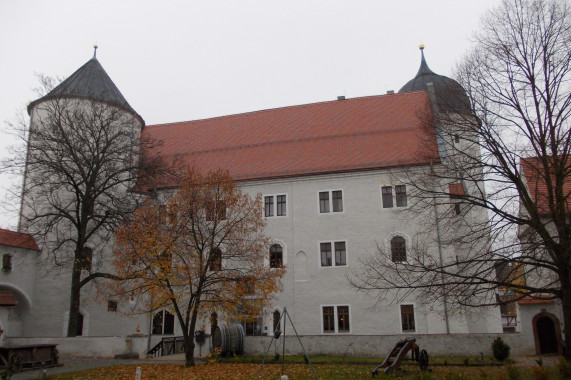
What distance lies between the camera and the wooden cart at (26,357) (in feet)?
52.3

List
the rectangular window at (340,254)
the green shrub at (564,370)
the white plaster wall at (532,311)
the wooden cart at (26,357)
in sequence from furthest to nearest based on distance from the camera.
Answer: the rectangular window at (340,254) < the white plaster wall at (532,311) < the wooden cart at (26,357) < the green shrub at (564,370)

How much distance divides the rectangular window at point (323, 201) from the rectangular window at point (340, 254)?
6.40ft

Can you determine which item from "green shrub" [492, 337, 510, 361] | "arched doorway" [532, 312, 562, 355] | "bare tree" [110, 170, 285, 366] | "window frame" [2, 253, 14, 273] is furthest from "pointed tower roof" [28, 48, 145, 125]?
"arched doorway" [532, 312, 562, 355]

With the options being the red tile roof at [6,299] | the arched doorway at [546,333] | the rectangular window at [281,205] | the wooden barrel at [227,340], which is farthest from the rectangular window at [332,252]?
the red tile roof at [6,299]

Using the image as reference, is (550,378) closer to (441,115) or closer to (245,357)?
(441,115)

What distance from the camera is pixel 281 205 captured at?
27.0 meters

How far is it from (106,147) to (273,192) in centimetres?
908

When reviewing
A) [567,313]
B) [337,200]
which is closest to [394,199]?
[337,200]

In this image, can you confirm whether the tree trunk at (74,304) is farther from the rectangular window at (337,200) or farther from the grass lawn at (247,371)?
the rectangular window at (337,200)

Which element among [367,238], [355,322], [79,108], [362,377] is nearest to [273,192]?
[367,238]

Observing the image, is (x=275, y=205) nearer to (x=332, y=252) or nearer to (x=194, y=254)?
(x=332, y=252)

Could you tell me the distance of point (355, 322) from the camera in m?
24.0

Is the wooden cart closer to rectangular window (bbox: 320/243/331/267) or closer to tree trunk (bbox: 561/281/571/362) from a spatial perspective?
rectangular window (bbox: 320/243/331/267)

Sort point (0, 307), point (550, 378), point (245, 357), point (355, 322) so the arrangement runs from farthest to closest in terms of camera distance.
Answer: point (355, 322)
point (0, 307)
point (245, 357)
point (550, 378)
